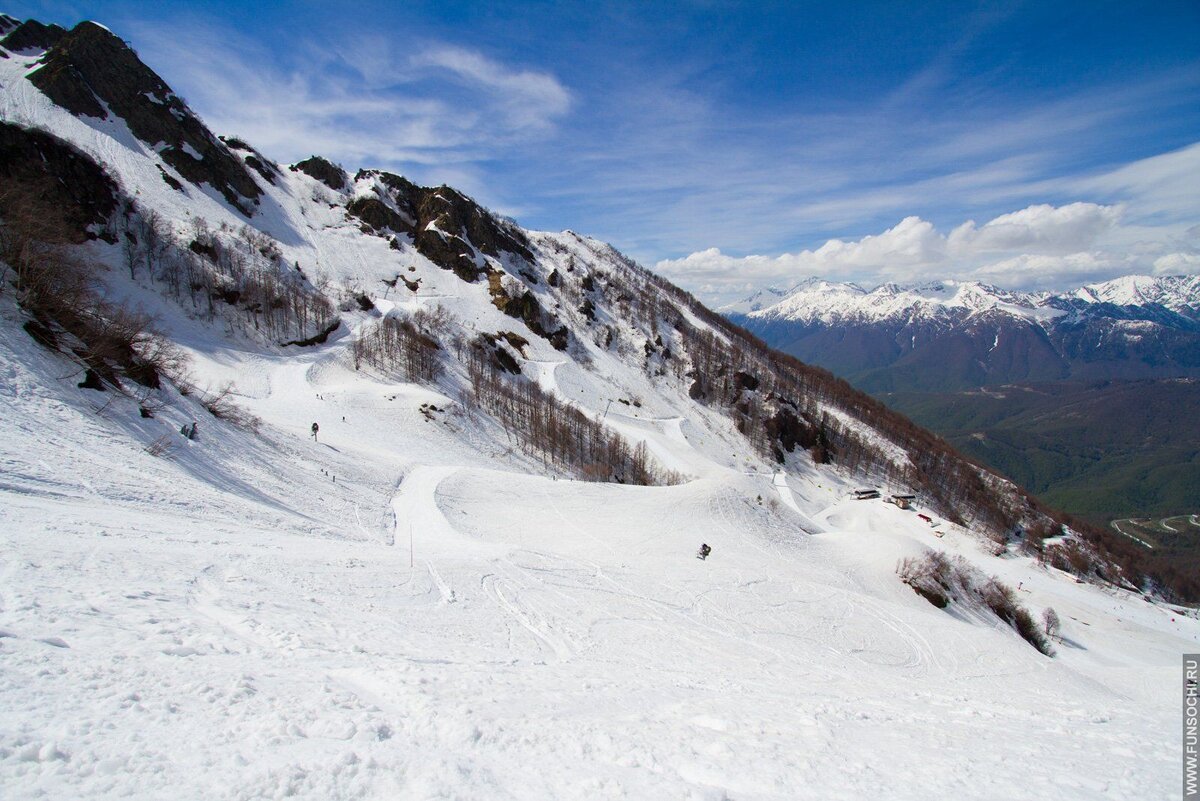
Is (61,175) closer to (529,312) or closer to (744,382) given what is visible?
(529,312)

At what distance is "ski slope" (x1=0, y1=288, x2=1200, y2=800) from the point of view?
5176mm

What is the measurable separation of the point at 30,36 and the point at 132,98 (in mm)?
20931

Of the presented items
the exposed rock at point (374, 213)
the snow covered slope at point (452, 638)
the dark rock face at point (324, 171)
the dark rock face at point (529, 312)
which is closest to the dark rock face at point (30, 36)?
the dark rock face at point (324, 171)

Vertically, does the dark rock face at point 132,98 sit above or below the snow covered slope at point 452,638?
above

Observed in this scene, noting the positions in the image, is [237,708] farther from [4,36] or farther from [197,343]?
[4,36]

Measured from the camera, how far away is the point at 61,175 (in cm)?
6025

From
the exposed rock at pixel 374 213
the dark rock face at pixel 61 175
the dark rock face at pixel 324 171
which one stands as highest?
the dark rock face at pixel 324 171

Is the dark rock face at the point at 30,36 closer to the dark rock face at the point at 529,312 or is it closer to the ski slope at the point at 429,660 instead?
the dark rock face at the point at 529,312

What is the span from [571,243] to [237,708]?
186 metres

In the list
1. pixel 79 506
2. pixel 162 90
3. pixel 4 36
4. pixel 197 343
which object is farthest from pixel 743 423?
pixel 4 36

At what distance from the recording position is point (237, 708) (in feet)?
18.2

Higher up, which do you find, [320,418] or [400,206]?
[400,206]

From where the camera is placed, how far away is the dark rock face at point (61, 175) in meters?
55.4

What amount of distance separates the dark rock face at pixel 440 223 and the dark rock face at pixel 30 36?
5309 centimetres
